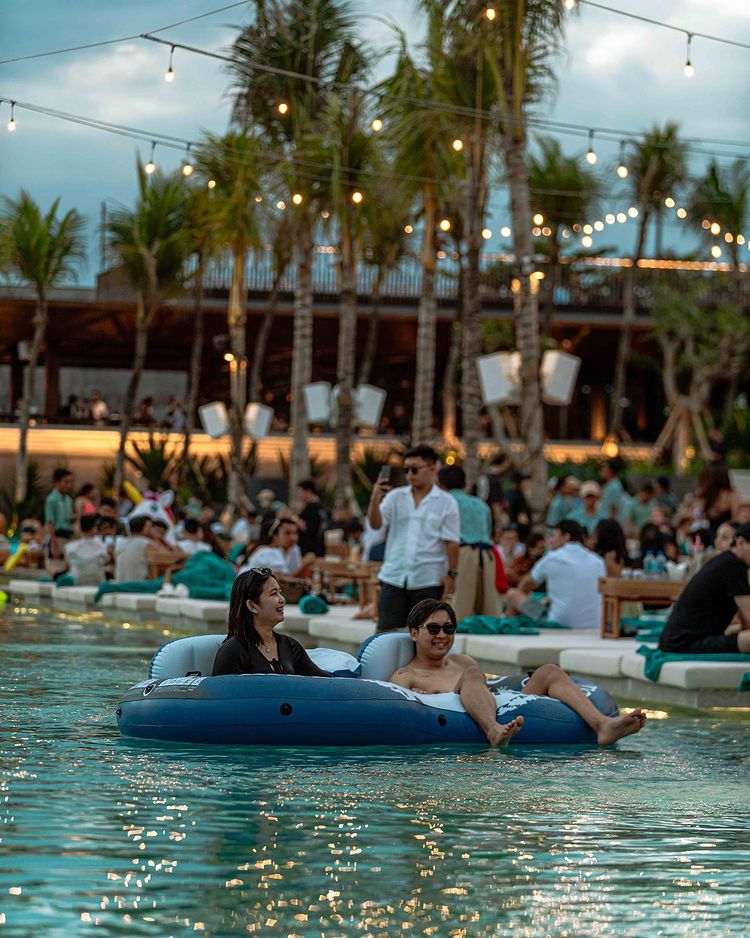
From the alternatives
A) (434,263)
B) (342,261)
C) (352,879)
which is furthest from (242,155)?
(352,879)

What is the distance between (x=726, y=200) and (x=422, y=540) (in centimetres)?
2653

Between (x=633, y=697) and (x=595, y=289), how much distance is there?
24015mm

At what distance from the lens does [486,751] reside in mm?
8336

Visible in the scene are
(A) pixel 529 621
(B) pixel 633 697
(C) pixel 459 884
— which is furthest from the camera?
(A) pixel 529 621

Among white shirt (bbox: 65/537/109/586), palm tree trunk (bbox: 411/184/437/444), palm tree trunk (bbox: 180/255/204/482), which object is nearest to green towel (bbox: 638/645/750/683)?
white shirt (bbox: 65/537/109/586)

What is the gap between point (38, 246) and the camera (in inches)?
1140

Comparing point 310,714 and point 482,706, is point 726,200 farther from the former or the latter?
point 310,714

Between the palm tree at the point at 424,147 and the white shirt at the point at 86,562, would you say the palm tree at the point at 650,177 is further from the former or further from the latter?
the white shirt at the point at 86,562

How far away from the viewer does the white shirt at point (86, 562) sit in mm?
19375

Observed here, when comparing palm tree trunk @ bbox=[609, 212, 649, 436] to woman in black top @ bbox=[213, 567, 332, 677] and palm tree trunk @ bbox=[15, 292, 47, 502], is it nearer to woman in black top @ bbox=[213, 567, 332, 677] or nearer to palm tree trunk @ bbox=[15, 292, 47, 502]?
palm tree trunk @ bbox=[15, 292, 47, 502]

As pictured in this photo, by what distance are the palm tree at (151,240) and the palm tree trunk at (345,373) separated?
4979 mm

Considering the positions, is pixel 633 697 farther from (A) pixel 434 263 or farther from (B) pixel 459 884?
(A) pixel 434 263

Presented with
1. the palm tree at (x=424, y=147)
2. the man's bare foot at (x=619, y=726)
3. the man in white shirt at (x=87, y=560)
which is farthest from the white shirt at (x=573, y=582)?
the palm tree at (x=424, y=147)

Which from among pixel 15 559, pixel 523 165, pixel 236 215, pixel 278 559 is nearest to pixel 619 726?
pixel 278 559
